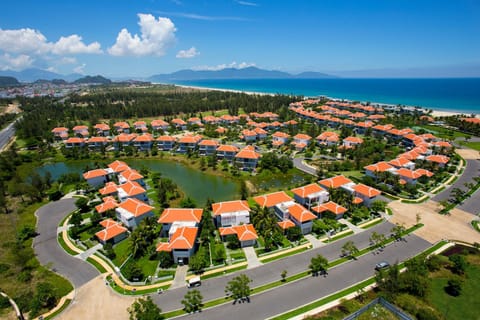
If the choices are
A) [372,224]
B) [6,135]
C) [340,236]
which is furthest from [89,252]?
[6,135]

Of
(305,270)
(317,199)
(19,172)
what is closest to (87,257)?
(305,270)

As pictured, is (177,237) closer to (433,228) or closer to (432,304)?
(432,304)

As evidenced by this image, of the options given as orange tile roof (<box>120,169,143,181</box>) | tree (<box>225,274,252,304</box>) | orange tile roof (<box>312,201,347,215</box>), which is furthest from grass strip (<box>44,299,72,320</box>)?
orange tile roof (<box>312,201,347,215</box>)

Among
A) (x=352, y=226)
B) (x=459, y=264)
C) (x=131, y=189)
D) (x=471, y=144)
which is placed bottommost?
(x=352, y=226)

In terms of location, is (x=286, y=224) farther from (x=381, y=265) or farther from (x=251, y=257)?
(x=381, y=265)

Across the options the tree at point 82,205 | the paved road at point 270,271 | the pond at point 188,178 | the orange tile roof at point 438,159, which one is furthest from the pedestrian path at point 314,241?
the orange tile roof at point 438,159
